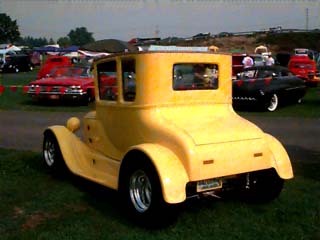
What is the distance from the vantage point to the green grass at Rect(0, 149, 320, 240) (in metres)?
4.54

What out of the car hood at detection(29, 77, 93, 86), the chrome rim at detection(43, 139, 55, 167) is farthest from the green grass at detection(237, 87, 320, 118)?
the chrome rim at detection(43, 139, 55, 167)

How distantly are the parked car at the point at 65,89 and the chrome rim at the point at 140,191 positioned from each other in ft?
39.9

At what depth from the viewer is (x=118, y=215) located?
510 cm

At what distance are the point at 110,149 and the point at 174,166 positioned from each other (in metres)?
1.51

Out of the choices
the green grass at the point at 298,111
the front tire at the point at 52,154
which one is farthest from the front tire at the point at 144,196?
the green grass at the point at 298,111

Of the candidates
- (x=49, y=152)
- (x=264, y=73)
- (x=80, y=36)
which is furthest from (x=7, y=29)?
(x=49, y=152)

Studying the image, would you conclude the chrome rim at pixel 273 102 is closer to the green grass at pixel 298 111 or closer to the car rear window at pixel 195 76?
the green grass at pixel 298 111

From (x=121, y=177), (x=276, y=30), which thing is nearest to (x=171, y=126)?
(x=121, y=177)

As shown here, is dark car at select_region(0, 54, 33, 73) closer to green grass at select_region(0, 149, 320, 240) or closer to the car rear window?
green grass at select_region(0, 149, 320, 240)

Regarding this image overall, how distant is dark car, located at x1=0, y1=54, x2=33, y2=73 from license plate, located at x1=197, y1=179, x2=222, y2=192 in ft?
133

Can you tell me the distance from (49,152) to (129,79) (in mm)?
2230

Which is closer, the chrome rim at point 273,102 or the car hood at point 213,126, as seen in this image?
the car hood at point 213,126

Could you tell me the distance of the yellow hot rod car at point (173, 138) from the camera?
4605mm

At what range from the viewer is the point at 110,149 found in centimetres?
586
